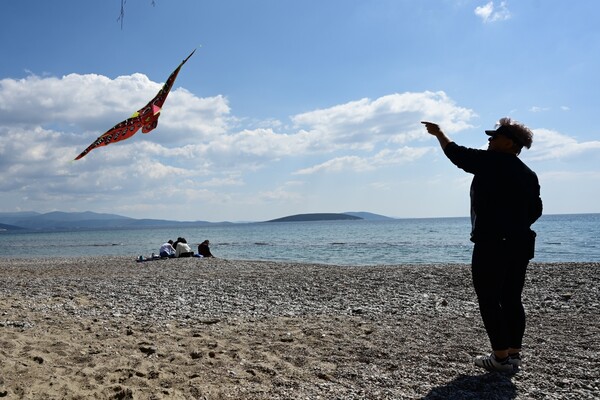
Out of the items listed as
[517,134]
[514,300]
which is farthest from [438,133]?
[514,300]

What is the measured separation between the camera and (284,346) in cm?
561

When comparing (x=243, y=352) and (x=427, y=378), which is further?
(x=243, y=352)

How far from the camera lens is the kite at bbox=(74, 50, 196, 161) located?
17.7 feet

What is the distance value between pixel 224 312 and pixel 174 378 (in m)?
3.95

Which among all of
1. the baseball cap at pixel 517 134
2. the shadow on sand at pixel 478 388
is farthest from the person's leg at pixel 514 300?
the baseball cap at pixel 517 134

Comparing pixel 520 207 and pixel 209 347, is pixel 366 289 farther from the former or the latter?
pixel 520 207

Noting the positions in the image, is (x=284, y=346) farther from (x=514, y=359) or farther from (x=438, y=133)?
(x=438, y=133)

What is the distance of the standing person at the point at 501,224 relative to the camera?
4250 mm

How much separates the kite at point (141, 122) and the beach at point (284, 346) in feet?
8.06

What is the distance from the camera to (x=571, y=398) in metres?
3.89

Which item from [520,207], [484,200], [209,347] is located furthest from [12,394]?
[520,207]

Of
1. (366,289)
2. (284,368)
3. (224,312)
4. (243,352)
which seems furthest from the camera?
(366,289)

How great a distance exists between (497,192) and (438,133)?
0.80 m

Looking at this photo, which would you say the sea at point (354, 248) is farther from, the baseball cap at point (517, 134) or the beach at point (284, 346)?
the baseball cap at point (517, 134)
